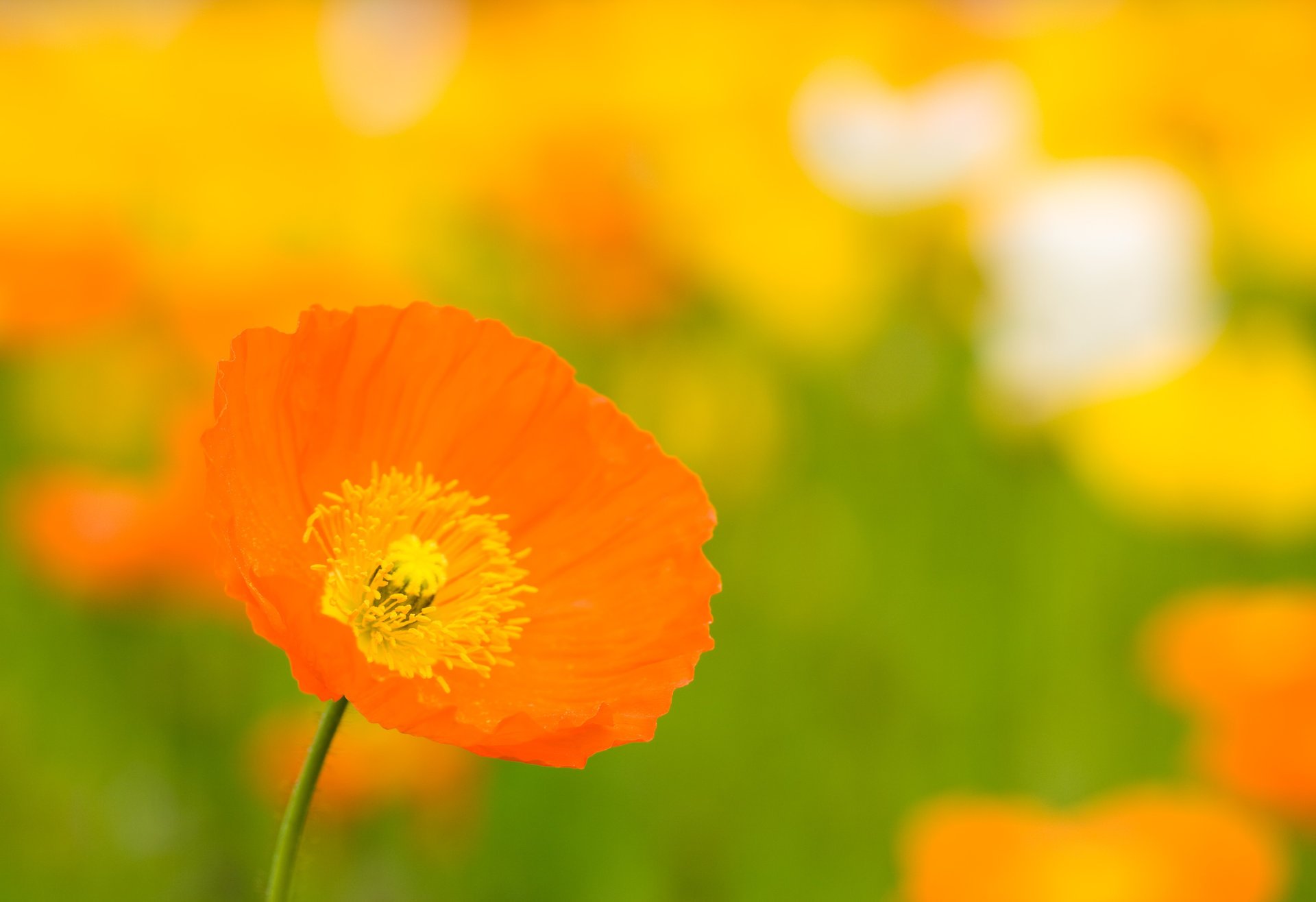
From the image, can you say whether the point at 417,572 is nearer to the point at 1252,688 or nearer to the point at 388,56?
the point at 1252,688

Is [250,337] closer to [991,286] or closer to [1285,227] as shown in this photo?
[991,286]

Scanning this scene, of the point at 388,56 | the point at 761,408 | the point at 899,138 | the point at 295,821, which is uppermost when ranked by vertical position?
the point at 388,56

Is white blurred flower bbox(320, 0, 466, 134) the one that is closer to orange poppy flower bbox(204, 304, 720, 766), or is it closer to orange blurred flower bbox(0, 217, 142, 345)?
orange blurred flower bbox(0, 217, 142, 345)

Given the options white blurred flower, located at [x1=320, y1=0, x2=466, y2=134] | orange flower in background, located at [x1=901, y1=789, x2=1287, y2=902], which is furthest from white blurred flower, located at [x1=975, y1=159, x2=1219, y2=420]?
white blurred flower, located at [x1=320, y1=0, x2=466, y2=134]

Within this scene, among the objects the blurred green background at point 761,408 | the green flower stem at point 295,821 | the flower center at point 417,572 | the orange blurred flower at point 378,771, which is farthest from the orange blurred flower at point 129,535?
the green flower stem at point 295,821

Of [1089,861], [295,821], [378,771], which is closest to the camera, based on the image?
[295,821]

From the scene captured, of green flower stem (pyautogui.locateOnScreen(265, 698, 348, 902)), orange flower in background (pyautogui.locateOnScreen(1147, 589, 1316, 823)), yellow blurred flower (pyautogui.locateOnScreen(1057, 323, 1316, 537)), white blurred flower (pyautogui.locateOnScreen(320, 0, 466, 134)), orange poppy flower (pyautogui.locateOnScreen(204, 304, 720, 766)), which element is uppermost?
white blurred flower (pyautogui.locateOnScreen(320, 0, 466, 134))

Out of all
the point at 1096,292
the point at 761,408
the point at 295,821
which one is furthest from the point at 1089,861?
the point at 1096,292

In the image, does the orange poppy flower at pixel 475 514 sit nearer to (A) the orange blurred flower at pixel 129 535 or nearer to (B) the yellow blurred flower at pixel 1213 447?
(A) the orange blurred flower at pixel 129 535
